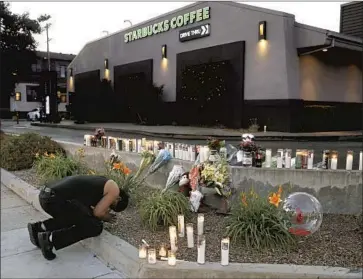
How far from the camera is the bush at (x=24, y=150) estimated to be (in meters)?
8.55

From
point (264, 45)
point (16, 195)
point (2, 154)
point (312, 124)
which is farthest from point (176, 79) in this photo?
point (16, 195)

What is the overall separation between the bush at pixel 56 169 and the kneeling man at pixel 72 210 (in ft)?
9.11

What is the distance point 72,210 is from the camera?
155 inches

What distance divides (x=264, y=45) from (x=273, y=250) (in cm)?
1498

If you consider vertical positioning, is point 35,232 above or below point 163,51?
Result: below

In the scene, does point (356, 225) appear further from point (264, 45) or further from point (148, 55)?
point (148, 55)

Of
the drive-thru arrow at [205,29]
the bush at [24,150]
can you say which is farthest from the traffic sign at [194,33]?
the bush at [24,150]

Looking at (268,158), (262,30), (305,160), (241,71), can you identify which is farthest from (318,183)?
(241,71)

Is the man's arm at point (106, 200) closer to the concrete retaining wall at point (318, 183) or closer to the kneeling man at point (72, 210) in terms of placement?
the kneeling man at point (72, 210)

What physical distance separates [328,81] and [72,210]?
17.5 m

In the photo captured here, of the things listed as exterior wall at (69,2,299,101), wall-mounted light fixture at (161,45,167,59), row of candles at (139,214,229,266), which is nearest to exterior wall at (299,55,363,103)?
exterior wall at (69,2,299,101)

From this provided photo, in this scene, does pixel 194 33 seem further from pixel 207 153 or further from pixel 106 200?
pixel 106 200

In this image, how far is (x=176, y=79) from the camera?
23.0 metres

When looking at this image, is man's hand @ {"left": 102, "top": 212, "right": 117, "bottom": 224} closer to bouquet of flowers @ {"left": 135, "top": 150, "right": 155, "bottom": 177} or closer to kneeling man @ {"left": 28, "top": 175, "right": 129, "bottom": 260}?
kneeling man @ {"left": 28, "top": 175, "right": 129, "bottom": 260}
